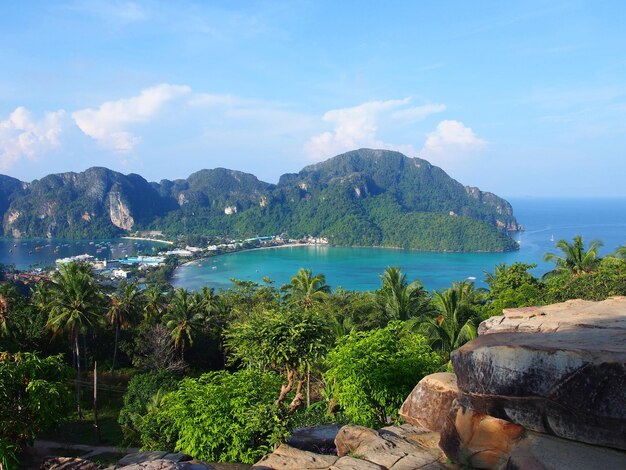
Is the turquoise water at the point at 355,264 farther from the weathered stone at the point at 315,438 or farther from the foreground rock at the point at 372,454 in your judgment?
the foreground rock at the point at 372,454

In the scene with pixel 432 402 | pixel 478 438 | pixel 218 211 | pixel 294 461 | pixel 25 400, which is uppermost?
pixel 218 211

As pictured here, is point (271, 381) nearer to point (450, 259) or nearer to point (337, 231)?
point (450, 259)

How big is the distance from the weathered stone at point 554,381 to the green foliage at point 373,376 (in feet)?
12.8

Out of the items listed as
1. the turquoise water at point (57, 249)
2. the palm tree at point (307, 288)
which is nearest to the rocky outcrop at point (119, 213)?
the turquoise water at point (57, 249)

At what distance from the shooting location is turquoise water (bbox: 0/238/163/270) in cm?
11263

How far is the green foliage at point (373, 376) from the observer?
10148 millimetres

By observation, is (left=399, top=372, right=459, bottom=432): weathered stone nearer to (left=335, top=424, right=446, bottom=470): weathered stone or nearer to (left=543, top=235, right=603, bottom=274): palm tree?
(left=335, top=424, right=446, bottom=470): weathered stone

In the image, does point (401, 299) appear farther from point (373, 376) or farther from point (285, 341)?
point (285, 341)

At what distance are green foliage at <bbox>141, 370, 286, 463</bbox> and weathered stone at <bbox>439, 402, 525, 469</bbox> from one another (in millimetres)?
2936

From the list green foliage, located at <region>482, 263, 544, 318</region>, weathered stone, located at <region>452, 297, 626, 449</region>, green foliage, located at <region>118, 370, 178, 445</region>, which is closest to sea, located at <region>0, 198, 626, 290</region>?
green foliage, located at <region>482, 263, 544, 318</region>

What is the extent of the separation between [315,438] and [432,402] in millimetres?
2376

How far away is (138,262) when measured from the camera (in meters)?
98.2

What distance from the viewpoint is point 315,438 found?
8.92m

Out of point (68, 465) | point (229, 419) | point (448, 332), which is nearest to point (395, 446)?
point (229, 419)
